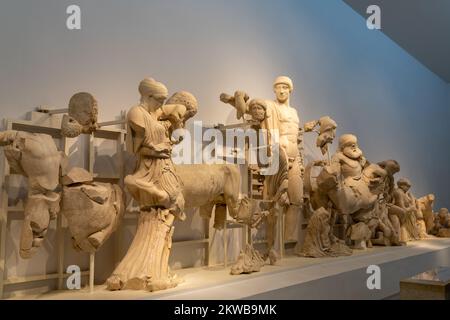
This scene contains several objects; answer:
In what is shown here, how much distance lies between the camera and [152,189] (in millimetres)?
3631

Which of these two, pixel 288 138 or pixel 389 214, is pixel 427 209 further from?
pixel 288 138

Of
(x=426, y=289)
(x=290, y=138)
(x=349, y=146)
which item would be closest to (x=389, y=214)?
(x=349, y=146)

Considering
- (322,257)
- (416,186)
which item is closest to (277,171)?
(322,257)

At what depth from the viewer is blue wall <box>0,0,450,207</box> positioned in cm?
378

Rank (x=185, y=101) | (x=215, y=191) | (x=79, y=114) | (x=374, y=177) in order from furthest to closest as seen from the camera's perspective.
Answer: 1. (x=374, y=177)
2. (x=215, y=191)
3. (x=185, y=101)
4. (x=79, y=114)

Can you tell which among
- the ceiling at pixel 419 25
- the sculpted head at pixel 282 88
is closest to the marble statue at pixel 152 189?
the sculpted head at pixel 282 88

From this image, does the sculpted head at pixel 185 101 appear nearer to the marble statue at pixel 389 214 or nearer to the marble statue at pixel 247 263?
the marble statue at pixel 247 263

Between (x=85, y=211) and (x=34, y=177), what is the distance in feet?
1.32

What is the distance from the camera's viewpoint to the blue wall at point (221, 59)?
3781 millimetres

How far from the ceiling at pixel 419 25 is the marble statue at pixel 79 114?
5.93 meters

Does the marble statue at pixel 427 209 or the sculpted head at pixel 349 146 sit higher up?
the sculpted head at pixel 349 146

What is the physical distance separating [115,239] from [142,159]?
772 mm

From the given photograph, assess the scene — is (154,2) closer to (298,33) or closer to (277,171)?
(277,171)

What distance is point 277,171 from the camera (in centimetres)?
512
